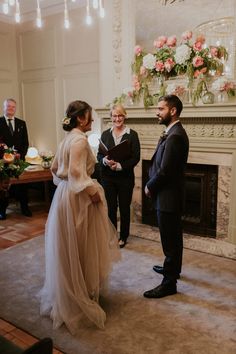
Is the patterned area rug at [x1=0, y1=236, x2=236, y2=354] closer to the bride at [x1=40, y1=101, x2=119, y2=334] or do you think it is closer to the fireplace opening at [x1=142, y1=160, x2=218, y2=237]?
the bride at [x1=40, y1=101, x2=119, y2=334]

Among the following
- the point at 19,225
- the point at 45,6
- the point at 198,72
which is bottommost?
the point at 19,225

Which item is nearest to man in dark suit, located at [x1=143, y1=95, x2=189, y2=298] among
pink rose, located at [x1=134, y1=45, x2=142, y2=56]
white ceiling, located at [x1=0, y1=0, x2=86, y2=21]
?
pink rose, located at [x1=134, y1=45, x2=142, y2=56]

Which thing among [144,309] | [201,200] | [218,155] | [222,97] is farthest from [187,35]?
[144,309]

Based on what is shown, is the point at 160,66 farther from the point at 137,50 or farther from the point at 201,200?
the point at 201,200

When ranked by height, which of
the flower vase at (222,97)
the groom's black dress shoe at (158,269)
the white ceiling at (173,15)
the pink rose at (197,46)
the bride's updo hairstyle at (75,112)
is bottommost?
the groom's black dress shoe at (158,269)

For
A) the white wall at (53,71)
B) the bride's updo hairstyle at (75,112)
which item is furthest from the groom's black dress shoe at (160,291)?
the white wall at (53,71)

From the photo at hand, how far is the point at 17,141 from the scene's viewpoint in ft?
15.2

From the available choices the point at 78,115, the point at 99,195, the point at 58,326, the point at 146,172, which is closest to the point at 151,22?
the point at 146,172

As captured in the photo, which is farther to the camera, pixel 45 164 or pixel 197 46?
pixel 45 164

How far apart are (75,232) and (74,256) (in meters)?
0.15

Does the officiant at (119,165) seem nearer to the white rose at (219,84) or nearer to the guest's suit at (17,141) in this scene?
the white rose at (219,84)

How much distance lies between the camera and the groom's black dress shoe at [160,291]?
2477 millimetres

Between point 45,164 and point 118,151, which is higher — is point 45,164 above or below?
below

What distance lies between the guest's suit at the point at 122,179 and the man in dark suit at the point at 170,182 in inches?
33.6
